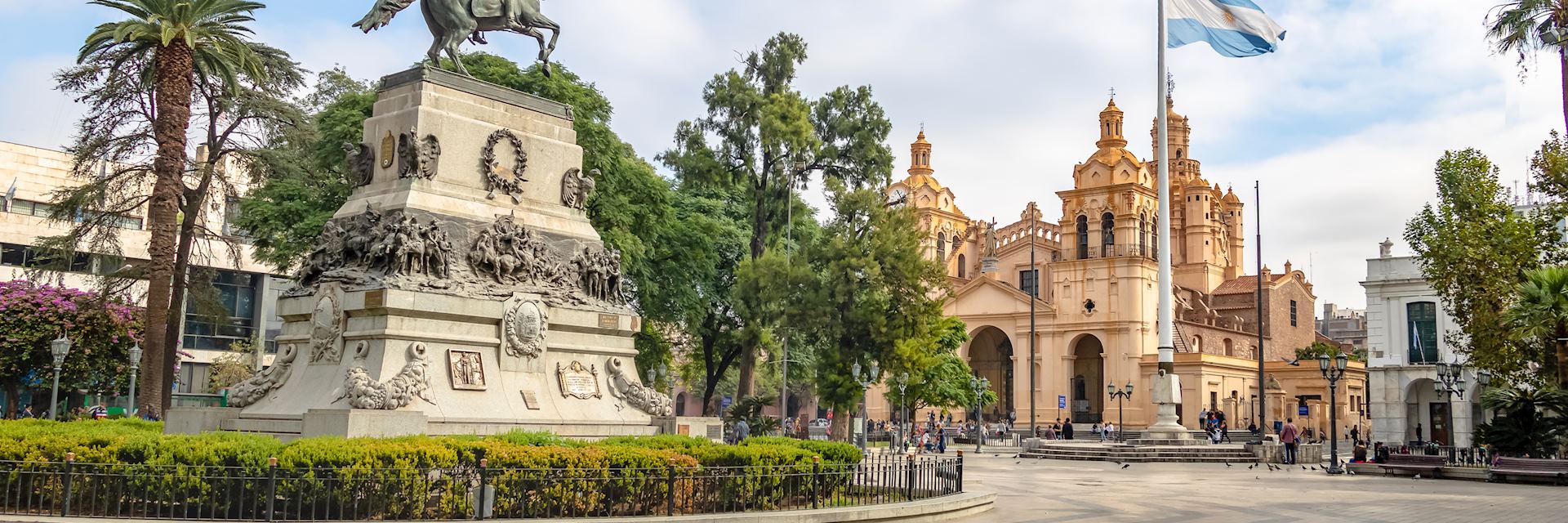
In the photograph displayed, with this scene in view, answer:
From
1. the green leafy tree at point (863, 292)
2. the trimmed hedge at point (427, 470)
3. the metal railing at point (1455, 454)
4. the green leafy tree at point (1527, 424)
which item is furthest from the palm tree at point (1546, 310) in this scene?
the trimmed hedge at point (427, 470)

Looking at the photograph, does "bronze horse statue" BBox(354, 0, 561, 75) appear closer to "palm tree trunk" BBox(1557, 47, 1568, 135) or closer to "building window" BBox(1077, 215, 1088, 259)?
"palm tree trunk" BBox(1557, 47, 1568, 135)

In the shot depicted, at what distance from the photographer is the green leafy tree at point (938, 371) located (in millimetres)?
38844

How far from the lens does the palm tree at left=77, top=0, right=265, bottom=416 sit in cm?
2744

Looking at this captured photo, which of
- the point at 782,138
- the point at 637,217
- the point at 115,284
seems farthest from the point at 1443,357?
the point at 115,284

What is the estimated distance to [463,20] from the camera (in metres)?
18.7

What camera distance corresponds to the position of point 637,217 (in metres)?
36.1

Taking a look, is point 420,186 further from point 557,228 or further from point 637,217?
point 637,217

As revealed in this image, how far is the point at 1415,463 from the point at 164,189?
28.1 metres

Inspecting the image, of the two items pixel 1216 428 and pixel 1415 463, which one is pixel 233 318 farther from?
pixel 1415 463

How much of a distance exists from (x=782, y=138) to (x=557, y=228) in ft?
74.8

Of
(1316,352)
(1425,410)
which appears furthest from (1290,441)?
(1316,352)

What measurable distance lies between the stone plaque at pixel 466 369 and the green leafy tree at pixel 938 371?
2244cm

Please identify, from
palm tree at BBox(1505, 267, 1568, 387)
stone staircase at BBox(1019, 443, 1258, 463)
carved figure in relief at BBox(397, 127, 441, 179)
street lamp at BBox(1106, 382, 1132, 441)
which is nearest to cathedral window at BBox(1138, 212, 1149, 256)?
street lamp at BBox(1106, 382, 1132, 441)

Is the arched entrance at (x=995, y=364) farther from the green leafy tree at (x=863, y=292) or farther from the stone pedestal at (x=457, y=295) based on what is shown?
the stone pedestal at (x=457, y=295)
